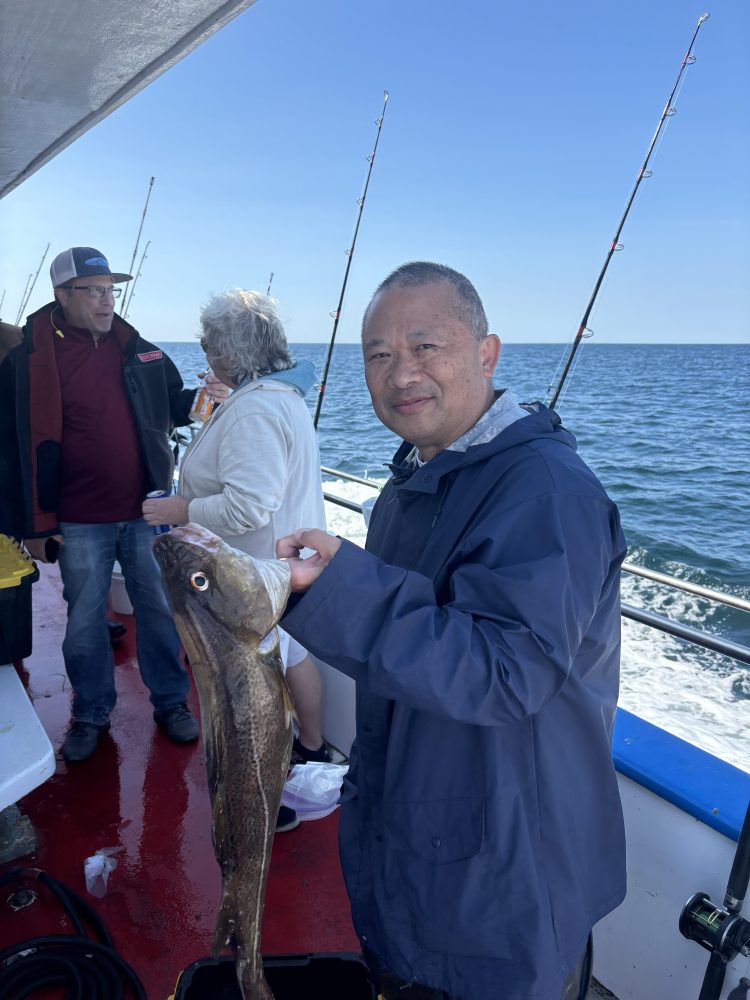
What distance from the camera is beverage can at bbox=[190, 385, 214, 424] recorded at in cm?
341

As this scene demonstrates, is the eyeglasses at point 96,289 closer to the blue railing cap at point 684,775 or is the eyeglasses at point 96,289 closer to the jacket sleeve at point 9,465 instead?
the jacket sleeve at point 9,465

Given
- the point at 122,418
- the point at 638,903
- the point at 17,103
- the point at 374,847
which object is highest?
the point at 17,103

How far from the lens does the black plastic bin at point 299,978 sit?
1.90 metres

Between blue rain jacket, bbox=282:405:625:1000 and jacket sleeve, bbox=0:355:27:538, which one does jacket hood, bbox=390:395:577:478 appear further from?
jacket sleeve, bbox=0:355:27:538

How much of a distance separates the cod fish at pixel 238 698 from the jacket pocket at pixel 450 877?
301 mm

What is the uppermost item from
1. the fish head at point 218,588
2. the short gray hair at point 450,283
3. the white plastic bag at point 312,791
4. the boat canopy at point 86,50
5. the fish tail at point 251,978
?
the boat canopy at point 86,50

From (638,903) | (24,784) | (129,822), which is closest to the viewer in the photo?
(24,784)

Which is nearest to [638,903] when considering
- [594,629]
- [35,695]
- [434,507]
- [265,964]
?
[265,964]

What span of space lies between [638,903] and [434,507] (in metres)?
1.62

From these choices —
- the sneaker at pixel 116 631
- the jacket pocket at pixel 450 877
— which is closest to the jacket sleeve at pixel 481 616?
the jacket pocket at pixel 450 877

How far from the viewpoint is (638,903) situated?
2182 millimetres

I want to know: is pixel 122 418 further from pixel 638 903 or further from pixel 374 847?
pixel 638 903

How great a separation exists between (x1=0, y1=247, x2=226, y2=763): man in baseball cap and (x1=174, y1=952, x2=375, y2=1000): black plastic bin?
172 cm

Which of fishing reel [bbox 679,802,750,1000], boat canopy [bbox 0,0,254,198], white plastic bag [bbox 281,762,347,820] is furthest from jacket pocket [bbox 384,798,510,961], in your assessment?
boat canopy [bbox 0,0,254,198]
